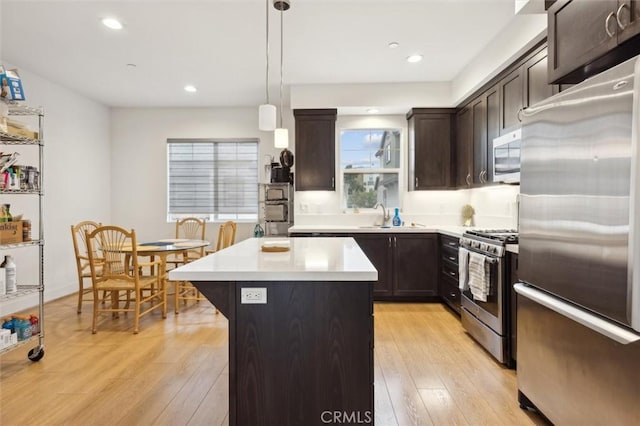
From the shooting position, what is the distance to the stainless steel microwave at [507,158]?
2.82 metres

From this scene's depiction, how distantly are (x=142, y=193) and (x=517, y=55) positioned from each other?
213 inches

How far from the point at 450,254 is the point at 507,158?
4.41ft

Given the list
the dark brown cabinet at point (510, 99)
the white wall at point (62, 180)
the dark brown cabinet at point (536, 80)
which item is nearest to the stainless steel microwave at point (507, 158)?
the dark brown cabinet at point (510, 99)

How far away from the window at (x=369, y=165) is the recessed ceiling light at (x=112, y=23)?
292cm

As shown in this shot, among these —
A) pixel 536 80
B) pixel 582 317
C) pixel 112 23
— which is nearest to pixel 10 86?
pixel 112 23

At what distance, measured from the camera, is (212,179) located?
5.81 meters

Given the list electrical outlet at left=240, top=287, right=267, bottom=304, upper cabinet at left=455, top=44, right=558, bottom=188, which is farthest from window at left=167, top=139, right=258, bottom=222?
electrical outlet at left=240, top=287, right=267, bottom=304

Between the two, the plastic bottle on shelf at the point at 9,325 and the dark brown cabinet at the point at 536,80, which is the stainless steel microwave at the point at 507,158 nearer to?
the dark brown cabinet at the point at 536,80

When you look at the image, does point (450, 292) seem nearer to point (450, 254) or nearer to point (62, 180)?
point (450, 254)

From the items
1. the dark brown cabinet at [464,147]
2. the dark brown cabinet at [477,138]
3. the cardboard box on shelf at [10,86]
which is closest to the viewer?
the cardboard box on shelf at [10,86]

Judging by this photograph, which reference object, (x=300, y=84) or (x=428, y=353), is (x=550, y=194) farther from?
(x=300, y=84)

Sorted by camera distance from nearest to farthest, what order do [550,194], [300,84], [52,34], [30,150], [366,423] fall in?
1. [366,423]
2. [550,194]
3. [52,34]
4. [30,150]
5. [300,84]

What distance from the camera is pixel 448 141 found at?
15.4ft

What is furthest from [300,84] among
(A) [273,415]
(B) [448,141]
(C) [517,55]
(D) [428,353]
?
(A) [273,415]
